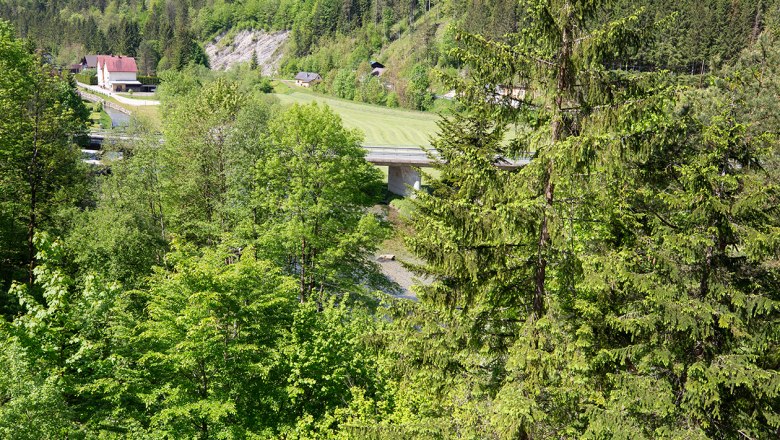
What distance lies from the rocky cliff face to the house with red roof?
146 feet

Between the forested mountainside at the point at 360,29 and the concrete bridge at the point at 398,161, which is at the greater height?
the forested mountainside at the point at 360,29

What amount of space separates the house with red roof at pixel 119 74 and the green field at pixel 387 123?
55227 millimetres

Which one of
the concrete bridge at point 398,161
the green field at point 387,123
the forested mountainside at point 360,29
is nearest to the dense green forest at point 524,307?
the concrete bridge at point 398,161

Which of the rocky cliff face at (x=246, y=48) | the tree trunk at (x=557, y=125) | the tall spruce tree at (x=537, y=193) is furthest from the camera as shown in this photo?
the rocky cliff face at (x=246, y=48)

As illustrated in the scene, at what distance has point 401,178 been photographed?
48.7 meters

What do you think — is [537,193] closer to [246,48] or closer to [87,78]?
[87,78]

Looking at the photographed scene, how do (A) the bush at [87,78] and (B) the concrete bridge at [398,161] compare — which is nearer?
(B) the concrete bridge at [398,161]

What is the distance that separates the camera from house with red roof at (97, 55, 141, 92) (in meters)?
122

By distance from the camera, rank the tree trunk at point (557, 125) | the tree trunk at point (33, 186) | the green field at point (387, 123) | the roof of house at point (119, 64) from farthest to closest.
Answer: the roof of house at point (119, 64), the green field at point (387, 123), the tree trunk at point (33, 186), the tree trunk at point (557, 125)

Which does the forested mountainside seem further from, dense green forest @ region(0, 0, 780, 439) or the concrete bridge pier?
dense green forest @ region(0, 0, 780, 439)

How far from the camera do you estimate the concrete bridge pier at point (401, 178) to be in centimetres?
4794

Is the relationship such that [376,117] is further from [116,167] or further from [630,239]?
[630,239]

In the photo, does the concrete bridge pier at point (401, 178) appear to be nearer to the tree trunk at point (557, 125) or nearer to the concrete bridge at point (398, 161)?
the concrete bridge at point (398, 161)

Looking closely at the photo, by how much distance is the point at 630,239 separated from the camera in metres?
11.7
